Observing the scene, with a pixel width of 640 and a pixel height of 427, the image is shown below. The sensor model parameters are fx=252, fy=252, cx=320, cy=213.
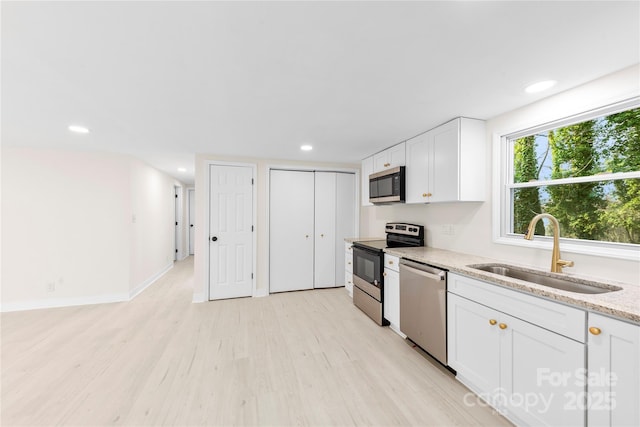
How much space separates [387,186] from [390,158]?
1.30ft

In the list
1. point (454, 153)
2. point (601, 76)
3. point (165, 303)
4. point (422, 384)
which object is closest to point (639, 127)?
point (601, 76)

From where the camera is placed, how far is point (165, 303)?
12.3 feet

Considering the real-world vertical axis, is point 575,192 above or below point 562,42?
below

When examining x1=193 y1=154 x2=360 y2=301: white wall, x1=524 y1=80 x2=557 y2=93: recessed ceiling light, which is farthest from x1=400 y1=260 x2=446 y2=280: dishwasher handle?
x1=193 y1=154 x2=360 y2=301: white wall

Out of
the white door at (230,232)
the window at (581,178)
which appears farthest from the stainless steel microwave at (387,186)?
the white door at (230,232)

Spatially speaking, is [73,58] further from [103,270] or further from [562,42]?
[103,270]

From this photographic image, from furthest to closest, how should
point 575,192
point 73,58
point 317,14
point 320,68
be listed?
point 575,192, point 320,68, point 73,58, point 317,14

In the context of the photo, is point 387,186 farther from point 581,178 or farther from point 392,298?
point 581,178

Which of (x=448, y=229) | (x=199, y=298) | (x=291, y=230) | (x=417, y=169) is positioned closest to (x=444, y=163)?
(x=417, y=169)

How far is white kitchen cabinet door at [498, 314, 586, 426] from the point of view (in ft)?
4.17

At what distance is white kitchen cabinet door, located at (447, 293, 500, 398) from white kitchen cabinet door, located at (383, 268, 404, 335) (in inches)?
27.1

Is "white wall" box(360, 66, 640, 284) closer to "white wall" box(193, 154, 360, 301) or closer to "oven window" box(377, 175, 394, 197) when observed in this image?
"oven window" box(377, 175, 394, 197)

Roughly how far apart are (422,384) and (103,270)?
443cm

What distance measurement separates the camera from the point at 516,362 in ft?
5.04
